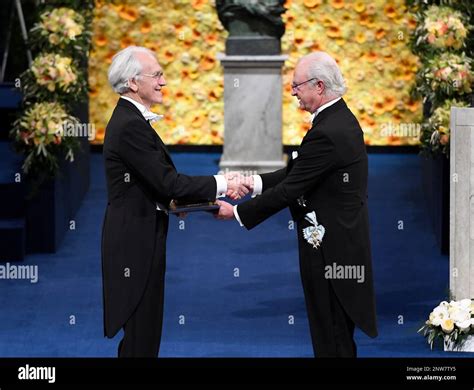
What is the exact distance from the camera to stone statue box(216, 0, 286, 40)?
1327 centimetres

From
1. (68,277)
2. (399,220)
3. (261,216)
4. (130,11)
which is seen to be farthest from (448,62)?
(130,11)

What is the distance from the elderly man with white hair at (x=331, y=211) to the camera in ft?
21.8

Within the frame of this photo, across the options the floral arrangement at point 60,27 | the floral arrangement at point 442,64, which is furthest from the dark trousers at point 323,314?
the floral arrangement at point 60,27

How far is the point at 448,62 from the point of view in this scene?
1057 cm

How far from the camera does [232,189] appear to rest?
23.6 feet

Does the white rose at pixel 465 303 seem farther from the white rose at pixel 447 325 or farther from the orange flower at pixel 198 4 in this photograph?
the orange flower at pixel 198 4

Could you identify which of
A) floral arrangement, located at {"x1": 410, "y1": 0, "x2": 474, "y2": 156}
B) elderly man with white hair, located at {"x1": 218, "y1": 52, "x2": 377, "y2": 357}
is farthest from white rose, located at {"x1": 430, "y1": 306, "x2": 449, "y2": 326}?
floral arrangement, located at {"x1": 410, "y1": 0, "x2": 474, "y2": 156}

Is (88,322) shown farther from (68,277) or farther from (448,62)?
(448,62)

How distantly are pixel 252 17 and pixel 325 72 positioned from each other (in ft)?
22.3

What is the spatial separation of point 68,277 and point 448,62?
3134 mm

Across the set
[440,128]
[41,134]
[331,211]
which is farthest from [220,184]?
[41,134]

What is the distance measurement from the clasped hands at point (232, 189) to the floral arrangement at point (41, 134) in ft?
12.0

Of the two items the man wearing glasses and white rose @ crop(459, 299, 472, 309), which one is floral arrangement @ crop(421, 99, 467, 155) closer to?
white rose @ crop(459, 299, 472, 309)

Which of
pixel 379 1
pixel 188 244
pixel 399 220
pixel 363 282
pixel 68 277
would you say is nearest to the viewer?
pixel 363 282
